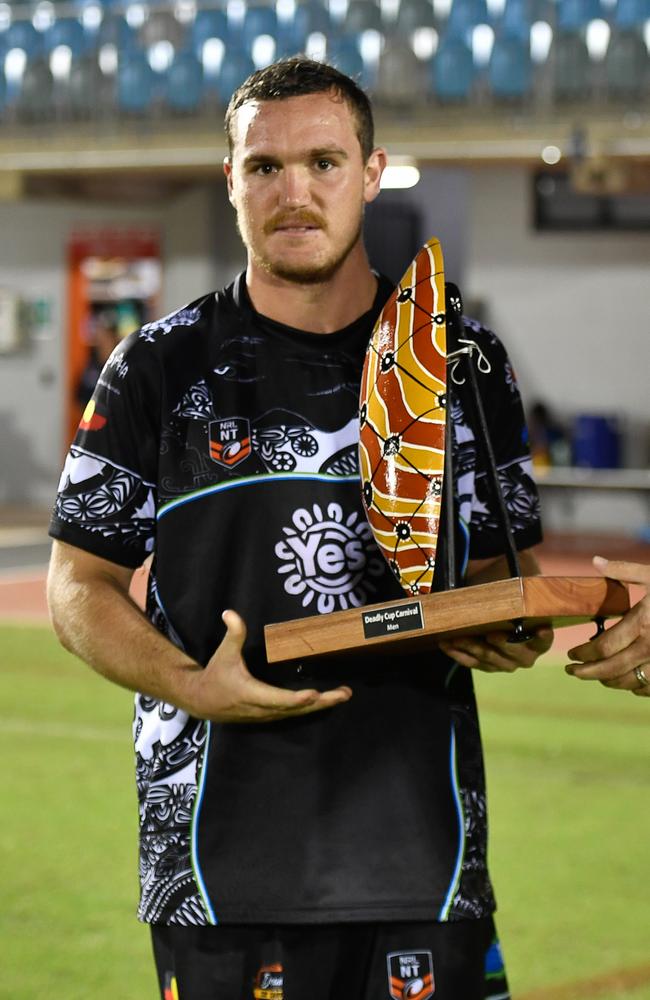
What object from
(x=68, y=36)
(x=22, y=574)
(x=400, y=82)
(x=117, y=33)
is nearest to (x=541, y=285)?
(x=400, y=82)

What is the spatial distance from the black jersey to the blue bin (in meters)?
14.0

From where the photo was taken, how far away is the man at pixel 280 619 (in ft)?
6.96

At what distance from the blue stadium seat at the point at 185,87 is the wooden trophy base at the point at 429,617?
51.6ft

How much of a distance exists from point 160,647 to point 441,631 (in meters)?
0.37

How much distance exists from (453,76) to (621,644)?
47.4 ft

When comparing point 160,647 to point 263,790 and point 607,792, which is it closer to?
point 263,790

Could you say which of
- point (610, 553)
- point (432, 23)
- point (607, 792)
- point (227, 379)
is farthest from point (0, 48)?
point (227, 379)

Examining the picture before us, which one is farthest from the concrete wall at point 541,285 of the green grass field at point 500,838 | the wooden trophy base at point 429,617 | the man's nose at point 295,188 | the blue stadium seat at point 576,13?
the wooden trophy base at point 429,617

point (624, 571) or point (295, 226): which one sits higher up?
point (295, 226)

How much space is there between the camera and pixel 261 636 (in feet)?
7.10

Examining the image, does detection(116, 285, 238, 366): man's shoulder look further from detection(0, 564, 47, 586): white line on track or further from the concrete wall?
the concrete wall

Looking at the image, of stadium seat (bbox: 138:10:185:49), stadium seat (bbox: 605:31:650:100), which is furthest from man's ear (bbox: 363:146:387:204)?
stadium seat (bbox: 138:10:185:49)

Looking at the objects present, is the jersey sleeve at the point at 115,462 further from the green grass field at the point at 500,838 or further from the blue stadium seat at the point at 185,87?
the blue stadium seat at the point at 185,87

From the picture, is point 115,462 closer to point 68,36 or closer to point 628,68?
point 628,68
